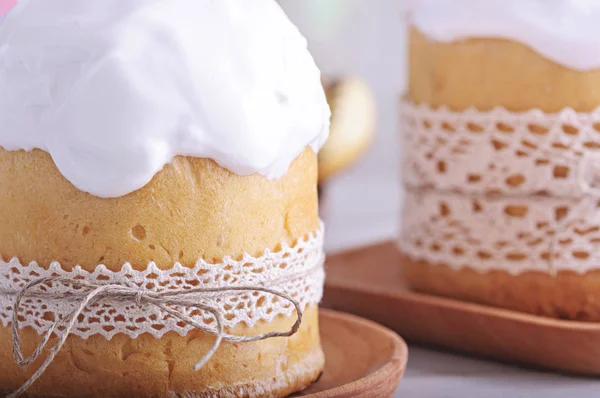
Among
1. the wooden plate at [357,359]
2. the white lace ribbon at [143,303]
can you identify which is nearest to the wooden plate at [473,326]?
the wooden plate at [357,359]

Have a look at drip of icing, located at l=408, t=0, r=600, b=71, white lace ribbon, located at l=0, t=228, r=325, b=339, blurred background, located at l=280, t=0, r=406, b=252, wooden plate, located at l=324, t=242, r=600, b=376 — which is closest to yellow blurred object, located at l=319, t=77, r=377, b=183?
blurred background, located at l=280, t=0, r=406, b=252

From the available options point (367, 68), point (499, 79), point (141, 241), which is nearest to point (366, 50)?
point (367, 68)

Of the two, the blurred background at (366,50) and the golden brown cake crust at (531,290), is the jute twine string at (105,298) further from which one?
the blurred background at (366,50)

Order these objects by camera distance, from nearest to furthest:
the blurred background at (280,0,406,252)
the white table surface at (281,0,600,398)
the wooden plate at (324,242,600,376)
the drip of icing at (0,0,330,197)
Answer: the drip of icing at (0,0,330,197)
the wooden plate at (324,242,600,376)
the white table surface at (281,0,600,398)
the blurred background at (280,0,406,252)

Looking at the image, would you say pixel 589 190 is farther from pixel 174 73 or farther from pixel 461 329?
pixel 174 73

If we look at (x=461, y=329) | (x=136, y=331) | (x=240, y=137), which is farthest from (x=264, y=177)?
(x=461, y=329)

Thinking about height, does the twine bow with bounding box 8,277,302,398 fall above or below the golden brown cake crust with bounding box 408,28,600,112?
below

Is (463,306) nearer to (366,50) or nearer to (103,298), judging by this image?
(103,298)

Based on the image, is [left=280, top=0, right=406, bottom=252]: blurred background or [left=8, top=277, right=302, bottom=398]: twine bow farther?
[left=280, top=0, right=406, bottom=252]: blurred background

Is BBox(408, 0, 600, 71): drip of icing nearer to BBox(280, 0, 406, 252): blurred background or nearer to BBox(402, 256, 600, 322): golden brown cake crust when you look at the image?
BBox(402, 256, 600, 322): golden brown cake crust
